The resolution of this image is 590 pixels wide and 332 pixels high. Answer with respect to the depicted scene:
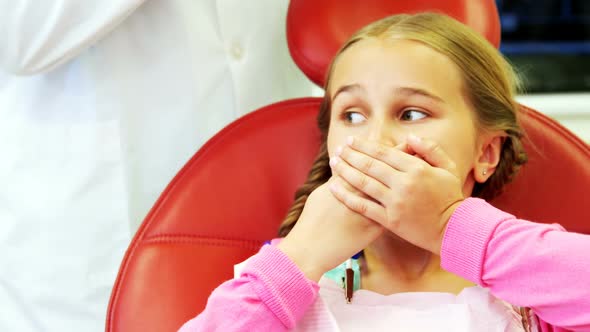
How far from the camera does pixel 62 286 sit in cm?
125

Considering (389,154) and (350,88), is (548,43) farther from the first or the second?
(389,154)

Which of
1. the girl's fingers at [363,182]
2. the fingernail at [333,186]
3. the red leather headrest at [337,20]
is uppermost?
the red leather headrest at [337,20]

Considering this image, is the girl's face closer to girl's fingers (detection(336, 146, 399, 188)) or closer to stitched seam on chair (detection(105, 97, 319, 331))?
girl's fingers (detection(336, 146, 399, 188))

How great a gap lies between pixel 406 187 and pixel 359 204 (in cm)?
7

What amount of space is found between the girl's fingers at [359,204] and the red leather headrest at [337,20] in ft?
1.08

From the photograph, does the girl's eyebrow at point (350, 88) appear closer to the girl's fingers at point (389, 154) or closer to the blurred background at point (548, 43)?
the girl's fingers at point (389, 154)

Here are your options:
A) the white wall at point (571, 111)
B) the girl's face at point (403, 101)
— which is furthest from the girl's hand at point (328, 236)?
the white wall at point (571, 111)

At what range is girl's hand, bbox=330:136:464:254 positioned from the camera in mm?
942

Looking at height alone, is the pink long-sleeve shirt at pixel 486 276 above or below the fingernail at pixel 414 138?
below

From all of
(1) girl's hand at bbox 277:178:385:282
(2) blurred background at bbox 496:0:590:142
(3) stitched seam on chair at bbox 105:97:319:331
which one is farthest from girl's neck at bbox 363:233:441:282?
(2) blurred background at bbox 496:0:590:142

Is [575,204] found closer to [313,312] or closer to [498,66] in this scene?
[498,66]

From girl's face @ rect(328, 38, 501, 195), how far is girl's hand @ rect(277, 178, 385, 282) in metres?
0.11

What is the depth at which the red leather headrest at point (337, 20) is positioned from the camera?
4.12ft

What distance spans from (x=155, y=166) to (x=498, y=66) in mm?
609
